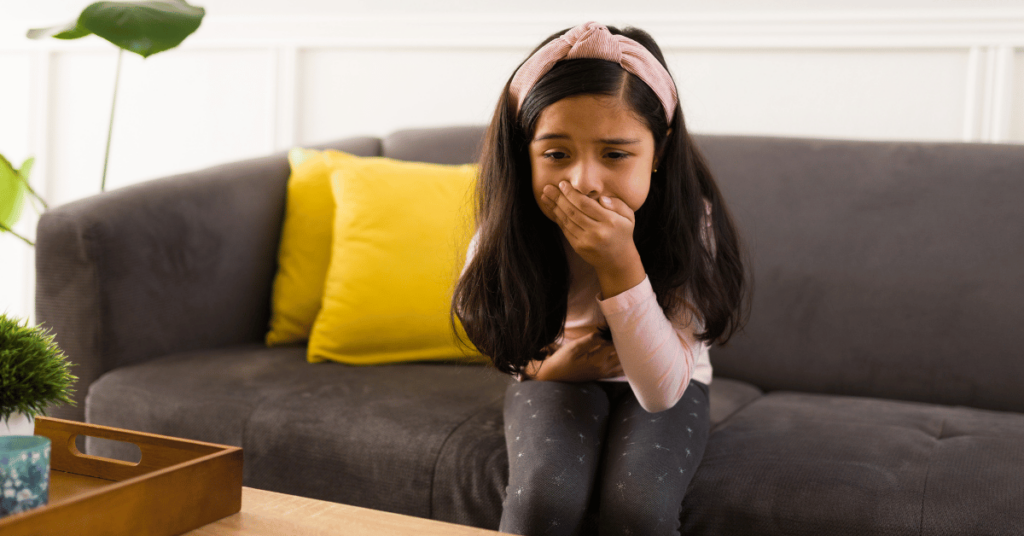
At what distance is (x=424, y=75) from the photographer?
215 centimetres

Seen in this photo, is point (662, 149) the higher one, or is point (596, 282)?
point (662, 149)

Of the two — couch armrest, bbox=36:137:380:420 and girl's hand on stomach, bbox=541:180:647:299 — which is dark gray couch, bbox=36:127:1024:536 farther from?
girl's hand on stomach, bbox=541:180:647:299

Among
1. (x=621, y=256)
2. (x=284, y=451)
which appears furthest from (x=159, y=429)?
(x=621, y=256)

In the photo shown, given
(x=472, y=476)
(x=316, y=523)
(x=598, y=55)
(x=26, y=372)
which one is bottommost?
(x=472, y=476)

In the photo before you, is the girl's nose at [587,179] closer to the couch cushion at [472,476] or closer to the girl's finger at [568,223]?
the girl's finger at [568,223]

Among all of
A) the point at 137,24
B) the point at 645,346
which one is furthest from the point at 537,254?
the point at 137,24

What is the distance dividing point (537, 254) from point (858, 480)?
1.61 ft

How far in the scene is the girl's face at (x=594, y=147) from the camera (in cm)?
99

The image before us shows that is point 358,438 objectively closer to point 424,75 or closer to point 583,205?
point 583,205

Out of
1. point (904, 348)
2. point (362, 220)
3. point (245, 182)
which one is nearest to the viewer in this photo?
point (904, 348)

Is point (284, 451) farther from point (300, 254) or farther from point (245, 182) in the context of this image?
point (245, 182)

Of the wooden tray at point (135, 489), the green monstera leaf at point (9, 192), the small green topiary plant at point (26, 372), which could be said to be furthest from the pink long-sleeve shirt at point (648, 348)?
the green monstera leaf at point (9, 192)

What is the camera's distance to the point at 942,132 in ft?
5.84

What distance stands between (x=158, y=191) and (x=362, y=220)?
0.37m
